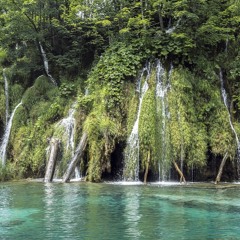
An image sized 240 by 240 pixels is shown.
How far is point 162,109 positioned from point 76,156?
13.3ft

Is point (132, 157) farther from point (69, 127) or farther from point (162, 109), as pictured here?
point (69, 127)

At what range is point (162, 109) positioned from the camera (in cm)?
1608

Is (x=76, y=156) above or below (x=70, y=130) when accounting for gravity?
below

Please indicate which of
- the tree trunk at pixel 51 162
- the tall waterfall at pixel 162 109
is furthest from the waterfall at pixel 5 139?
the tall waterfall at pixel 162 109

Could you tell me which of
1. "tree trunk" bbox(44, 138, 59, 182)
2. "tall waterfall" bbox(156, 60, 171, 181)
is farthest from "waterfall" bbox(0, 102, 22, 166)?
"tall waterfall" bbox(156, 60, 171, 181)

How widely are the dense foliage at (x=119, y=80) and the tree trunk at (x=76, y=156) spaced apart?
10.3 inches

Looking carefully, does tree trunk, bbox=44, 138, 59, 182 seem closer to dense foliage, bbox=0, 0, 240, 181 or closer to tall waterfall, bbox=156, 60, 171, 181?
dense foliage, bbox=0, 0, 240, 181

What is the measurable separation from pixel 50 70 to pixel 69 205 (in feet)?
43.1

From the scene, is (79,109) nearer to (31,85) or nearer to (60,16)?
(31,85)

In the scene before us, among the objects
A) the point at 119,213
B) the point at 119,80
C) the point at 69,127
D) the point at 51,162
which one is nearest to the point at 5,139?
the point at 69,127

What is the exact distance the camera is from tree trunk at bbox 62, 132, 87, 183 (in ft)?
48.4

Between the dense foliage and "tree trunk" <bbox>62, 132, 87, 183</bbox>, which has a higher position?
the dense foliage

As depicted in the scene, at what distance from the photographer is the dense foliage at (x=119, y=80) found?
15438 mm

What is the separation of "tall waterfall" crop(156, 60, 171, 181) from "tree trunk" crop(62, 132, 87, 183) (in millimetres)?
3037
